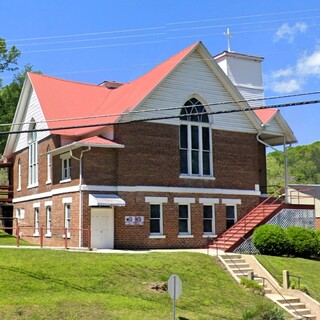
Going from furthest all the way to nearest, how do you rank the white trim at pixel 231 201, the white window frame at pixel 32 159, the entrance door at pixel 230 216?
the white window frame at pixel 32 159 < the entrance door at pixel 230 216 < the white trim at pixel 231 201

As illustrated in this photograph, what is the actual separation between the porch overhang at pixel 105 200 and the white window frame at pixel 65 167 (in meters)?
3.11

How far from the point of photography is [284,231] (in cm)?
3005

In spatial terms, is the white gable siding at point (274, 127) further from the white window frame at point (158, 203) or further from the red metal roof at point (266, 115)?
the white window frame at point (158, 203)

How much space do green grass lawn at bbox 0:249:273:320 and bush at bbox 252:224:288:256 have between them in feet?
17.3

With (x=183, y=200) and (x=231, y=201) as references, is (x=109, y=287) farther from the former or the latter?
(x=231, y=201)

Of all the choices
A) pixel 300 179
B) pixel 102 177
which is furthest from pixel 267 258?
pixel 300 179

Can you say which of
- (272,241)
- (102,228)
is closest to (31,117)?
(102,228)

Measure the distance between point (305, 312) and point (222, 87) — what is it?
1590 centimetres

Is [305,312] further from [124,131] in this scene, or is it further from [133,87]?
[133,87]

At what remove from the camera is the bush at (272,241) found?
96.5 ft

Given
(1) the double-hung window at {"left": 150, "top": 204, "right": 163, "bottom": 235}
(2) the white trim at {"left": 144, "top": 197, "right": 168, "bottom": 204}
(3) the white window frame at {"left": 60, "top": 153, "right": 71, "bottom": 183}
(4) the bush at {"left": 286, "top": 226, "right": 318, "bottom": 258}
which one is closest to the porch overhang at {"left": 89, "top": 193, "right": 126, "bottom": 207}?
(2) the white trim at {"left": 144, "top": 197, "right": 168, "bottom": 204}

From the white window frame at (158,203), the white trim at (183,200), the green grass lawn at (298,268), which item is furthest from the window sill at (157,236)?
the green grass lawn at (298,268)

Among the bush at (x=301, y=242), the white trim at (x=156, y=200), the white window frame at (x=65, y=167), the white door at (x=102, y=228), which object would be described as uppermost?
the white window frame at (x=65, y=167)

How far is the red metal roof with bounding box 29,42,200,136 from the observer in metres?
31.6
